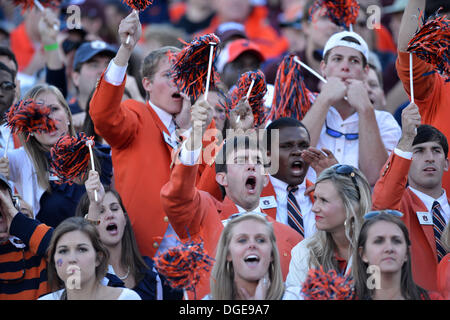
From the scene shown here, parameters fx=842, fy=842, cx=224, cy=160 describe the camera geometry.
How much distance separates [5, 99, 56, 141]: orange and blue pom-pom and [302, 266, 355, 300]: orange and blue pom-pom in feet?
6.62

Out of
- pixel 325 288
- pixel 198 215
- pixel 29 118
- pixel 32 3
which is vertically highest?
pixel 32 3

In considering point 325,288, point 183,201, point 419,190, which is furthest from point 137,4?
point 419,190

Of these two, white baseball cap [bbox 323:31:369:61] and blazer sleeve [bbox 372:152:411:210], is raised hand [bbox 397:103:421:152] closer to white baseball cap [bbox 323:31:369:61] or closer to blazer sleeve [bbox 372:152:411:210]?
blazer sleeve [bbox 372:152:411:210]

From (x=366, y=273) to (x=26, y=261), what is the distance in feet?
6.63

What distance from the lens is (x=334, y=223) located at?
494 centimetres

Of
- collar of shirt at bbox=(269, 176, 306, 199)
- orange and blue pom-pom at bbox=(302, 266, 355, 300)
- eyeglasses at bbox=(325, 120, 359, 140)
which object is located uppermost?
eyeglasses at bbox=(325, 120, 359, 140)

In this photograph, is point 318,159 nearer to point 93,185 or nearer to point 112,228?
point 112,228

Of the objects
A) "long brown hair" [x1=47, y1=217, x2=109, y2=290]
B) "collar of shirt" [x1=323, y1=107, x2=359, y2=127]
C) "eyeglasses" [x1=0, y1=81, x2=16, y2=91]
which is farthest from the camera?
"collar of shirt" [x1=323, y1=107, x2=359, y2=127]

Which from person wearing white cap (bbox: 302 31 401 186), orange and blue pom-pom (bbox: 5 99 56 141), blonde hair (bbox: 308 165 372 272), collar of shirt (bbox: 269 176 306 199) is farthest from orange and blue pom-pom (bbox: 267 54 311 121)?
orange and blue pom-pom (bbox: 5 99 56 141)

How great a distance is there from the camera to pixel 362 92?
611cm

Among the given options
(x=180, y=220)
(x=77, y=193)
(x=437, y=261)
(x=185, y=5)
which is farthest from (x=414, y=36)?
(x=185, y=5)

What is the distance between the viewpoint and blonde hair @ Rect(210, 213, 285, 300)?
4.45 metres
